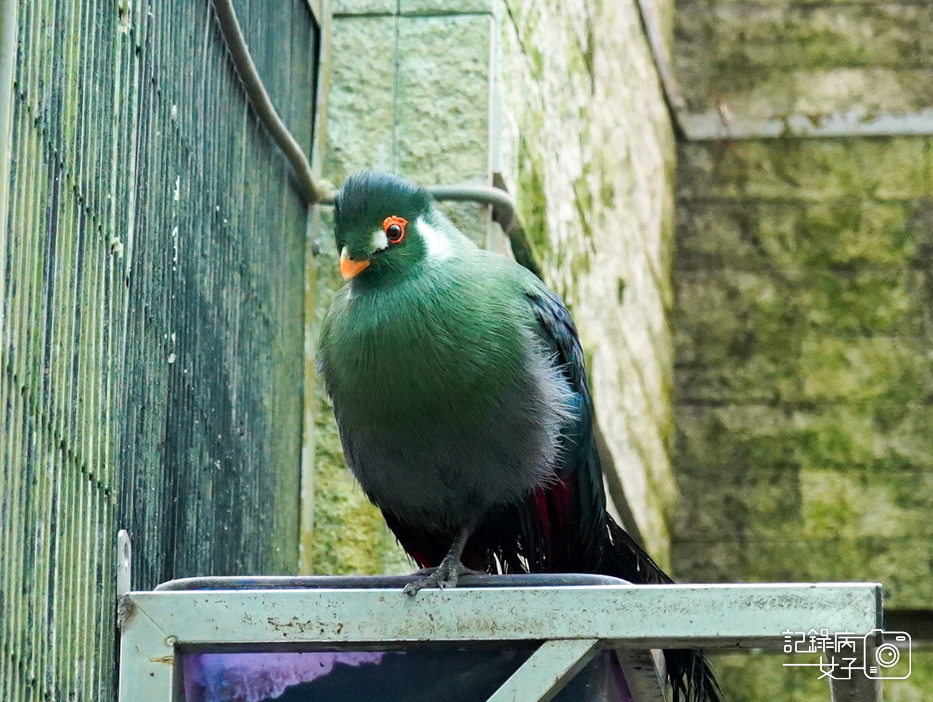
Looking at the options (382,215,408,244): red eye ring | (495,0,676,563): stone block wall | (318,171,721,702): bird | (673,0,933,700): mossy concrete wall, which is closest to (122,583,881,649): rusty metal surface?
(318,171,721,702): bird

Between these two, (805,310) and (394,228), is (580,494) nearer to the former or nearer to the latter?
(394,228)

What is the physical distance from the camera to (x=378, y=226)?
3350 millimetres

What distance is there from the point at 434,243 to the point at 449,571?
28.1 inches

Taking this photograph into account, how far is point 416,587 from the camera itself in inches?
99.7

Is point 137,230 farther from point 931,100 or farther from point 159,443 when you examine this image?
point 931,100

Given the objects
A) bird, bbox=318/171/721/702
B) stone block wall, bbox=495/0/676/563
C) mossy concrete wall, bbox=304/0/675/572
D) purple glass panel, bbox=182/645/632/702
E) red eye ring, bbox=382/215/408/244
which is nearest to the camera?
purple glass panel, bbox=182/645/632/702

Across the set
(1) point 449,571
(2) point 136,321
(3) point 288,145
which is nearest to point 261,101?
(3) point 288,145

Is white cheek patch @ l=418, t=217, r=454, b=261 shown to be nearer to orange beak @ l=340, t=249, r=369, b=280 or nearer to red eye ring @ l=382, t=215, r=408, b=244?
red eye ring @ l=382, t=215, r=408, b=244

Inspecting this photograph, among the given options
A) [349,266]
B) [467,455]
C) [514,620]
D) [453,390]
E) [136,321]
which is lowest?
[514,620]

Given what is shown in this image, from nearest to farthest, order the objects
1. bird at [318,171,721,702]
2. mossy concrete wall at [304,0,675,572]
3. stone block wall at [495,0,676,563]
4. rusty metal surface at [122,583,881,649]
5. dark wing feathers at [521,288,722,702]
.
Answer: rusty metal surface at [122,583,881,649] → bird at [318,171,721,702] → dark wing feathers at [521,288,722,702] → mossy concrete wall at [304,0,675,572] → stone block wall at [495,0,676,563]

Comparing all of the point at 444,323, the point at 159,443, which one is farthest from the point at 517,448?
the point at 159,443

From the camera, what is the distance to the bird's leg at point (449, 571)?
8.90ft

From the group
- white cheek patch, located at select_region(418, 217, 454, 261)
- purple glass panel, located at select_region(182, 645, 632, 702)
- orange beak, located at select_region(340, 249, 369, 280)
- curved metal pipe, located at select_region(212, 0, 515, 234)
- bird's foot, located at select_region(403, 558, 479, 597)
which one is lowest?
purple glass panel, located at select_region(182, 645, 632, 702)

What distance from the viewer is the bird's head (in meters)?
3.33
